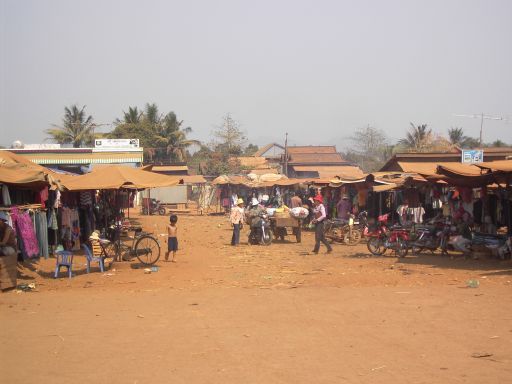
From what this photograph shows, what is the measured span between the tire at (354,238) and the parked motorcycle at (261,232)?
2879mm

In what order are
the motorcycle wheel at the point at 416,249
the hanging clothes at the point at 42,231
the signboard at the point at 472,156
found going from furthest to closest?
the signboard at the point at 472,156 < the motorcycle wheel at the point at 416,249 < the hanging clothes at the point at 42,231

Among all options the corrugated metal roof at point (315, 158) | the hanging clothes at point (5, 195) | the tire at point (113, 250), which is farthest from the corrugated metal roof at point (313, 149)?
the hanging clothes at point (5, 195)

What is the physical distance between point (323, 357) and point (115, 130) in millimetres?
56457

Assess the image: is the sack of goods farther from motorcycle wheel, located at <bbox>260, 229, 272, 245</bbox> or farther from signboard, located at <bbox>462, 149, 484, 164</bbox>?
signboard, located at <bbox>462, 149, 484, 164</bbox>

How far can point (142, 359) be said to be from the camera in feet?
21.3

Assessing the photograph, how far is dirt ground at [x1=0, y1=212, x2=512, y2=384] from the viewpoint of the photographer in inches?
238

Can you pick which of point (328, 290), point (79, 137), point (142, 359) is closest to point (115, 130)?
point (79, 137)

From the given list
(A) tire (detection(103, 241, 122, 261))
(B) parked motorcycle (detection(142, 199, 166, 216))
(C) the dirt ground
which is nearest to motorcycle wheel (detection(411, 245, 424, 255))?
(C) the dirt ground

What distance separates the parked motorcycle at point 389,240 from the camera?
54.1 feet

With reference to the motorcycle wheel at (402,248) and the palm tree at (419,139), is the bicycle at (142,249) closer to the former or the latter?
the motorcycle wheel at (402,248)

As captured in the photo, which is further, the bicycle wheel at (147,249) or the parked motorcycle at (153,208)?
the parked motorcycle at (153,208)

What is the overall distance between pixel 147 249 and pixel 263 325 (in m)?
7.53

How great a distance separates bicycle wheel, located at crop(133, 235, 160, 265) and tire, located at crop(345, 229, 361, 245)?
8.79 metres

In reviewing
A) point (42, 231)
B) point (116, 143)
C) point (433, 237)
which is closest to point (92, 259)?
point (42, 231)
